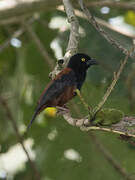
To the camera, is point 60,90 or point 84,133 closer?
point 60,90

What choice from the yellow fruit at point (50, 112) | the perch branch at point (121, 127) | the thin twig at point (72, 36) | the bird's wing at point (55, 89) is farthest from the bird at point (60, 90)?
the yellow fruit at point (50, 112)

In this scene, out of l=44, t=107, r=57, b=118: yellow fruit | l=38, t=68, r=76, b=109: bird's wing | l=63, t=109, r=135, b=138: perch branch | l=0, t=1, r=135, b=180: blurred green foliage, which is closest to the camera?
l=63, t=109, r=135, b=138: perch branch

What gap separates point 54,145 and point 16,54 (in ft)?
7.04

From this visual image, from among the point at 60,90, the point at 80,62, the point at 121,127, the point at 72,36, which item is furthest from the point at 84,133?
the point at 121,127

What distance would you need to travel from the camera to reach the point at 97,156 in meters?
5.76

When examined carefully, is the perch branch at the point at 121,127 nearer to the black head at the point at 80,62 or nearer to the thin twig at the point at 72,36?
the thin twig at the point at 72,36

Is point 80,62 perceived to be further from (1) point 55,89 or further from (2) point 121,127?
(2) point 121,127

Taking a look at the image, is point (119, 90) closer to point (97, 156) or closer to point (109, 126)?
point (97, 156)

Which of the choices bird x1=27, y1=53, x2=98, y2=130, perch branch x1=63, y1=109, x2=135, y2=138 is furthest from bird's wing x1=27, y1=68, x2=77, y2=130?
perch branch x1=63, y1=109, x2=135, y2=138

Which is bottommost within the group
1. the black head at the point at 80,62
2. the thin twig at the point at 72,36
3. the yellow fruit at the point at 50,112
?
the yellow fruit at the point at 50,112

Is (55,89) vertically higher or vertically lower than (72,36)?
lower

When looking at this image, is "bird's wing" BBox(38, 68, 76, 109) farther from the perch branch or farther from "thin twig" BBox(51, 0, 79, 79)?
the perch branch

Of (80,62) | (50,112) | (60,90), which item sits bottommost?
(50,112)

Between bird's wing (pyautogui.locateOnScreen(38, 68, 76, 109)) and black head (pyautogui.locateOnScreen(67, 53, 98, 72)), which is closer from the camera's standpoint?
bird's wing (pyautogui.locateOnScreen(38, 68, 76, 109))
